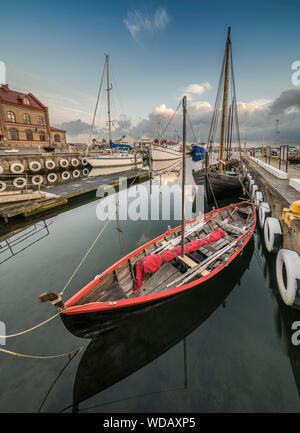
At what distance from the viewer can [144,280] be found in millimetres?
7609

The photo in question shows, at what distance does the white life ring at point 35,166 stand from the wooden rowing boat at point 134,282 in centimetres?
2877

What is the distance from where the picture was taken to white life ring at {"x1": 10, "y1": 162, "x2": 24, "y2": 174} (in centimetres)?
2601

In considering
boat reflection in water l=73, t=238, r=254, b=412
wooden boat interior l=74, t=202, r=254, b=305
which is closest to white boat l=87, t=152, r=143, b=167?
wooden boat interior l=74, t=202, r=254, b=305

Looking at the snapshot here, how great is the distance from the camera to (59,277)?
30.9 feet

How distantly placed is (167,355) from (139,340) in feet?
3.50

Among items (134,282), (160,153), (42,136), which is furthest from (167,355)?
(42,136)

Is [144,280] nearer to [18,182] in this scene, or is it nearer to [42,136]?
[18,182]

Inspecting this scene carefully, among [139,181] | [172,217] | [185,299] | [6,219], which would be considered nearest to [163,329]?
[185,299]

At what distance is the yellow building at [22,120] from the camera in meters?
43.4

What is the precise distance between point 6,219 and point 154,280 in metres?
14.7

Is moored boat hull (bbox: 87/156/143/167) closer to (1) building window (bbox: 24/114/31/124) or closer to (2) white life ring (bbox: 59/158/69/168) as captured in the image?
(2) white life ring (bbox: 59/158/69/168)

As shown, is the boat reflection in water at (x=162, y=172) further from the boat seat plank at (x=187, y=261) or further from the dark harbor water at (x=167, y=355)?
the dark harbor water at (x=167, y=355)

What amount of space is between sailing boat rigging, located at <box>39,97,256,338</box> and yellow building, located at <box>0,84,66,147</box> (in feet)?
161

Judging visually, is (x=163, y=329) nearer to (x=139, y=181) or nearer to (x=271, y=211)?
(x=271, y=211)
